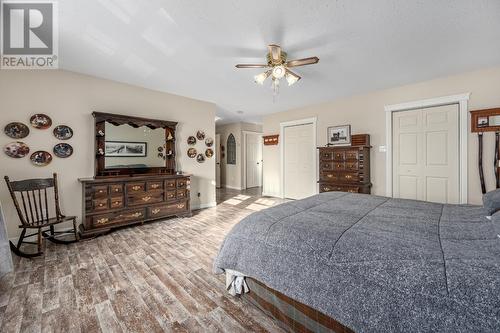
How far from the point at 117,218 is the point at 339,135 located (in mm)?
4497

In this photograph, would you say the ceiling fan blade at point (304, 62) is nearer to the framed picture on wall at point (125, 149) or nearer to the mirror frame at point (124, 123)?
the mirror frame at point (124, 123)

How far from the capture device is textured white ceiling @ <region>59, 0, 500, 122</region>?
189 cm

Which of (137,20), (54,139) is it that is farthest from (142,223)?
(137,20)

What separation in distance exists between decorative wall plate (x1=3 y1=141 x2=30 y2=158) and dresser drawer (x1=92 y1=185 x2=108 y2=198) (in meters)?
0.96

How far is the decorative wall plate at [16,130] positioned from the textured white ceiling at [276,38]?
1.03 meters

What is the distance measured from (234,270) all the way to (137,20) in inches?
96.8

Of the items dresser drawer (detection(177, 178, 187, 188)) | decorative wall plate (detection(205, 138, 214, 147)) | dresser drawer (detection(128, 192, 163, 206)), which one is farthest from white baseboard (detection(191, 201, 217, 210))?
decorative wall plate (detection(205, 138, 214, 147))

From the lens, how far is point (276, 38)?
234 cm

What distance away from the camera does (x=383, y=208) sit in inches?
78.4

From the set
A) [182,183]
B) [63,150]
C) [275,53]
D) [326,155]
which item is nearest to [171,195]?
[182,183]

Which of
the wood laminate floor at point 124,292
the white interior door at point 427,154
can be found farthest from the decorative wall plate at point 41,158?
the white interior door at point 427,154

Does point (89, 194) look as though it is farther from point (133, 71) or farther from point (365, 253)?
point (365, 253)

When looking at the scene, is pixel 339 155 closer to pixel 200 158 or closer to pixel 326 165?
pixel 326 165

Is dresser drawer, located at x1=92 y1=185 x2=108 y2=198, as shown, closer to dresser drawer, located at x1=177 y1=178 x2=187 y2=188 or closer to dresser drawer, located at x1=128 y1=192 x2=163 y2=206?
dresser drawer, located at x1=128 y1=192 x2=163 y2=206
